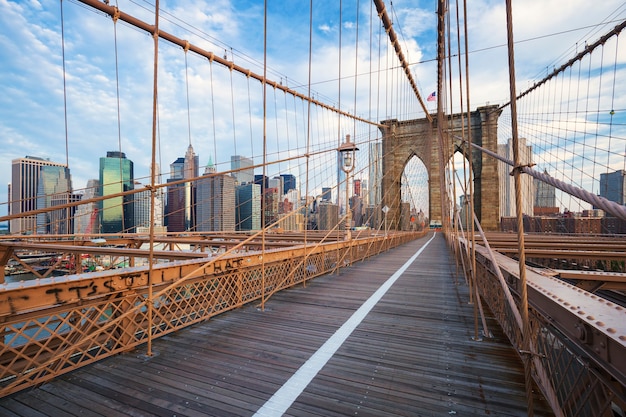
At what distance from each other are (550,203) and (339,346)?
1419 inches

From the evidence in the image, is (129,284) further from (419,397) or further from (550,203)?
(550,203)

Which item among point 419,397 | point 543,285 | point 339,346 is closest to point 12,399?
point 339,346

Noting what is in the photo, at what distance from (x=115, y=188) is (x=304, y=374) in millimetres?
7394

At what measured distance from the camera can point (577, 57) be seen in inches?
784

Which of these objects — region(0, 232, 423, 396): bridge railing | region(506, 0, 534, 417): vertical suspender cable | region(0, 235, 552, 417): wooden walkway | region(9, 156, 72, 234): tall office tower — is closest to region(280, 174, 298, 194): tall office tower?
region(9, 156, 72, 234): tall office tower

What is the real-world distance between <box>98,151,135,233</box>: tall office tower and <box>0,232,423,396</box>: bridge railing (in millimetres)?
3530

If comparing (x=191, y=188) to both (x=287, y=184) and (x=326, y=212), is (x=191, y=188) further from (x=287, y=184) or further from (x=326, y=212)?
(x=326, y=212)

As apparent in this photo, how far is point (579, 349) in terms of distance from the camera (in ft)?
4.05

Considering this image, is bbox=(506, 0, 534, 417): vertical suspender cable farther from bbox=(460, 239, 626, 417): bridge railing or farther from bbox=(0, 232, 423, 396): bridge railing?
bbox=(0, 232, 423, 396): bridge railing

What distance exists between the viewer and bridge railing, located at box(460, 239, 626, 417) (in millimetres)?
1002

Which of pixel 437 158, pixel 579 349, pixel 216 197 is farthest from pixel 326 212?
pixel 437 158

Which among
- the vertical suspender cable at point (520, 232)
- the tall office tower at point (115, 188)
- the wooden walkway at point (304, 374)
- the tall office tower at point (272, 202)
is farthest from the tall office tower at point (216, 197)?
the vertical suspender cable at point (520, 232)

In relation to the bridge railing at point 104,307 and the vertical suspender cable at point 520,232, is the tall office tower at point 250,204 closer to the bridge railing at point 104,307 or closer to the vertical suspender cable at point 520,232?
the bridge railing at point 104,307

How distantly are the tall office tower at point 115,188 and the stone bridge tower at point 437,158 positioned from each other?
22.3 meters
